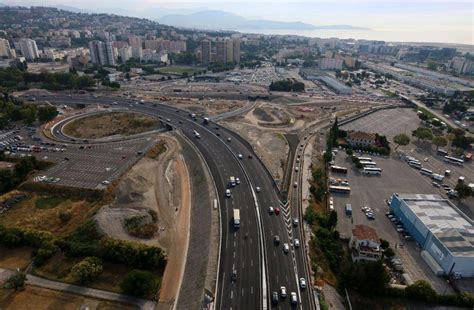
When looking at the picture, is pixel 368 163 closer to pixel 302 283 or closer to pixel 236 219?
pixel 236 219

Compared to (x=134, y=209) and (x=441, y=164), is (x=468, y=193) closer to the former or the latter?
(x=441, y=164)

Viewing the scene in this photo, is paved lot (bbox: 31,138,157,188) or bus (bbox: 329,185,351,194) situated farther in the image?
bus (bbox: 329,185,351,194)

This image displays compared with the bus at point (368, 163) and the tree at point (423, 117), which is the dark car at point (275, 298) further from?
the tree at point (423, 117)

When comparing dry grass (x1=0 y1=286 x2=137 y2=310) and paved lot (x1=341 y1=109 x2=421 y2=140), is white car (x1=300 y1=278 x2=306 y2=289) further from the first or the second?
paved lot (x1=341 y1=109 x2=421 y2=140)

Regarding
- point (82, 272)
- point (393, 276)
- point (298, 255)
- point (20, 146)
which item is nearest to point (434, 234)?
point (393, 276)

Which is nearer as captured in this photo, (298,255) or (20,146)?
(298,255)

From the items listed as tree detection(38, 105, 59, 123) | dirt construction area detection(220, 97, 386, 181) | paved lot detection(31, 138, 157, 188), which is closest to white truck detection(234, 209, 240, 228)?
dirt construction area detection(220, 97, 386, 181)
